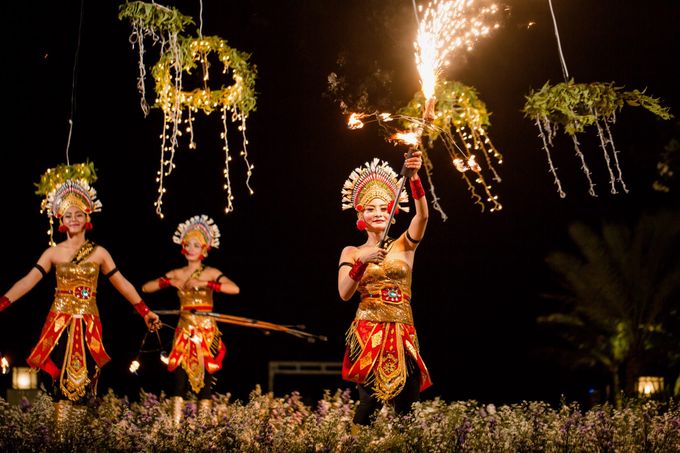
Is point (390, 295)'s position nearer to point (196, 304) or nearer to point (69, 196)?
point (196, 304)

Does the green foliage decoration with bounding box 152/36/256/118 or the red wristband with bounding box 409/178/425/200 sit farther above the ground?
the green foliage decoration with bounding box 152/36/256/118

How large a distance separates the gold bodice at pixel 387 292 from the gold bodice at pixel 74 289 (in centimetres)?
227

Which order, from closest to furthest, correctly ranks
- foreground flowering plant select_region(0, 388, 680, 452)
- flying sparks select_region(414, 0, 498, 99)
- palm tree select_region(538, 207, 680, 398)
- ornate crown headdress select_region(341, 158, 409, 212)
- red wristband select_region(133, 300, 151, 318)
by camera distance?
foreground flowering plant select_region(0, 388, 680, 452) < flying sparks select_region(414, 0, 498, 99) < ornate crown headdress select_region(341, 158, 409, 212) < red wristband select_region(133, 300, 151, 318) < palm tree select_region(538, 207, 680, 398)

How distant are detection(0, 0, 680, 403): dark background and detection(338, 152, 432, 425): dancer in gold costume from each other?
2.44 metres

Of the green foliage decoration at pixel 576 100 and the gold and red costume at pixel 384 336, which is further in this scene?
the green foliage decoration at pixel 576 100

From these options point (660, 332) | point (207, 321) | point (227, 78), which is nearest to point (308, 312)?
point (207, 321)

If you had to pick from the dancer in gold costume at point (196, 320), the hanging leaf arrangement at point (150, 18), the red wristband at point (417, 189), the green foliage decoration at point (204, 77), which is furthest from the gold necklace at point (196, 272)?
the red wristband at point (417, 189)

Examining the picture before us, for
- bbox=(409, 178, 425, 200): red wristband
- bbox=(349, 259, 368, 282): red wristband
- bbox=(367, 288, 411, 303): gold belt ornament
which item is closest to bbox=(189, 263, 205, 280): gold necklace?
bbox=(367, 288, 411, 303): gold belt ornament

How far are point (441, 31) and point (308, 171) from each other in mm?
3007

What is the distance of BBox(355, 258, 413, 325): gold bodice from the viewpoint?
17.4 ft

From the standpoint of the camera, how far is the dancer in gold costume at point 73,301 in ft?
21.1

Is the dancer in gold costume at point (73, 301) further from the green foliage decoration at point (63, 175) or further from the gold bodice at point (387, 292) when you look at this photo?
the gold bodice at point (387, 292)

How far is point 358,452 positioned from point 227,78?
4.16 metres

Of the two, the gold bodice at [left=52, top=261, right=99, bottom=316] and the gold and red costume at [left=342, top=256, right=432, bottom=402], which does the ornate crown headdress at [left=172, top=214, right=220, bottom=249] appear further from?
the gold and red costume at [left=342, top=256, right=432, bottom=402]
